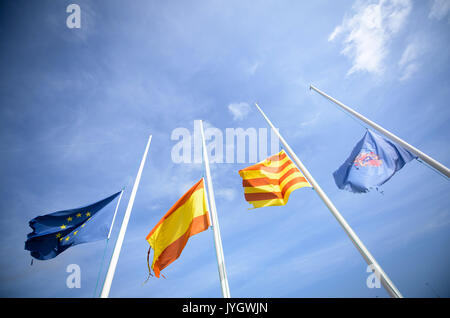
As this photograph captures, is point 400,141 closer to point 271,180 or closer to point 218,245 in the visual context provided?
point 271,180

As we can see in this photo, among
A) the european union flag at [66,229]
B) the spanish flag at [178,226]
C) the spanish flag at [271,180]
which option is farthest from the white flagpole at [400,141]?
the european union flag at [66,229]

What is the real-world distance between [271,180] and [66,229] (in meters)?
9.56

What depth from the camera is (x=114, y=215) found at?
27.7 ft

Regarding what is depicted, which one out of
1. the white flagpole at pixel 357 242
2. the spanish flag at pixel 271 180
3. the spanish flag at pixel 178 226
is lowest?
the white flagpole at pixel 357 242

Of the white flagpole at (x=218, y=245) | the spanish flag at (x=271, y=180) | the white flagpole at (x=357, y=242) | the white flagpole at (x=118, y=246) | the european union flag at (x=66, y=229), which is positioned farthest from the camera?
the european union flag at (x=66, y=229)

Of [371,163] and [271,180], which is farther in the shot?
[271,180]

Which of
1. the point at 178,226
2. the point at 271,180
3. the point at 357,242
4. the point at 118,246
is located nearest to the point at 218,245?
the point at 178,226

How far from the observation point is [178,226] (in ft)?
24.5

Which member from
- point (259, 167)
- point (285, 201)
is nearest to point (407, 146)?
point (285, 201)

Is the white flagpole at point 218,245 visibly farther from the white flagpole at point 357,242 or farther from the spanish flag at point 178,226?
the white flagpole at point 357,242

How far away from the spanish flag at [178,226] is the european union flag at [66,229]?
2589 mm

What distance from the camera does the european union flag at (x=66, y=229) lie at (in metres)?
8.09
